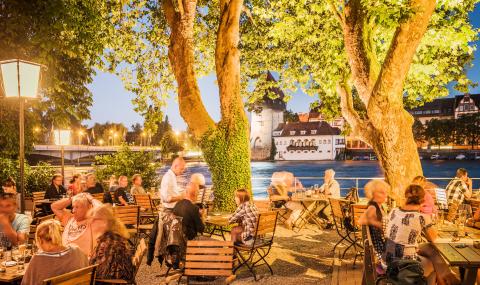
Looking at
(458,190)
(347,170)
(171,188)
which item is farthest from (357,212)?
(347,170)

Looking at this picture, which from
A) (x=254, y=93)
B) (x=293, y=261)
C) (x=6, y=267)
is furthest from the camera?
(x=254, y=93)

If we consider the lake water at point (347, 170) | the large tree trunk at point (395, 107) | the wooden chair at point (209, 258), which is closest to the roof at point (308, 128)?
the lake water at point (347, 170)

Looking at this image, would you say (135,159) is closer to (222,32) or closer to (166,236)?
(222,32)

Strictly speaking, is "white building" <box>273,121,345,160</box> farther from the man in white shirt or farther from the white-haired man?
the white-haired man

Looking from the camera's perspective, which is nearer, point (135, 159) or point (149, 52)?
point (149, 52)

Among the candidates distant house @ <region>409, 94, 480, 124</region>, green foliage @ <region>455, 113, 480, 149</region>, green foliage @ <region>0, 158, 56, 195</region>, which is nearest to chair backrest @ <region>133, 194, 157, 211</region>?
green foliage @ <region>0, 158, 56, 195</region>

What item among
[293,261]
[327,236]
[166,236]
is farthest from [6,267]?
[327,236]

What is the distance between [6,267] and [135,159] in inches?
483

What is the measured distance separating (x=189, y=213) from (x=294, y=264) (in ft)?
7.46

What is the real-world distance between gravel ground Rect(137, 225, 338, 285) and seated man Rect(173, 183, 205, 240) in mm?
862

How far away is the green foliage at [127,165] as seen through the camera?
16.5 m

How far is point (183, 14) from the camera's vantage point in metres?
10.1

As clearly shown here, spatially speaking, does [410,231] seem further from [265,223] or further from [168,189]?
[168,189]

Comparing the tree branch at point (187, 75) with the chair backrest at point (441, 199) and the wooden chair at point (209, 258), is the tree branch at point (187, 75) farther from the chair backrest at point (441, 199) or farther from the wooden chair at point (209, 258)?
the chair backrest at point (441, 199)
